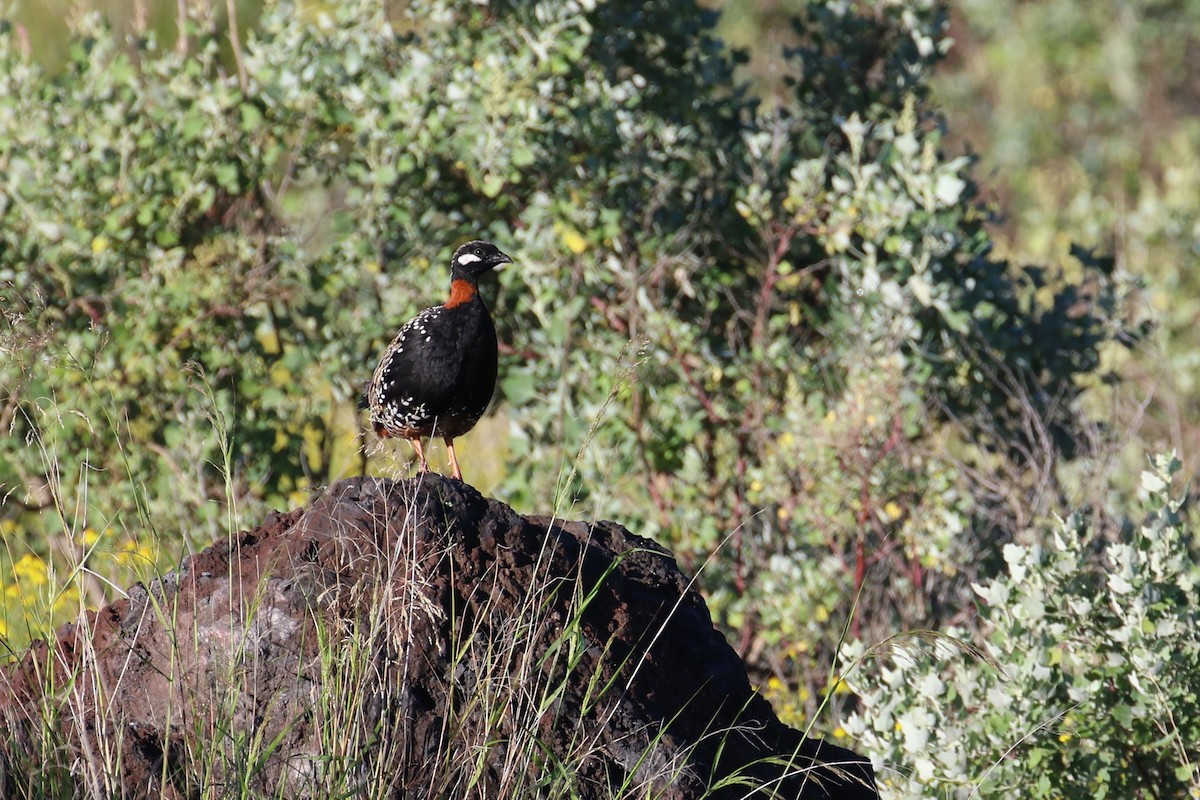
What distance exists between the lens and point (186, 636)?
353 cm

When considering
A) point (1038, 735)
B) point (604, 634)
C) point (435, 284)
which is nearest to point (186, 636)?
point (604, 634)

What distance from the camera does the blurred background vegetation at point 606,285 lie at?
6445 millimetres

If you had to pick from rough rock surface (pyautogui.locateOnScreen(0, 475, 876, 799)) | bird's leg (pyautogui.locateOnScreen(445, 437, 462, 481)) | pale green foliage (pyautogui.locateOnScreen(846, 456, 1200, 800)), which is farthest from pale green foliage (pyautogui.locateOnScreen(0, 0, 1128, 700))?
rough rock surface (pyautogui.locateOnScreen(0, 475, 876, 799))

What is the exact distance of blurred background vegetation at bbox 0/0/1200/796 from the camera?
6445mm

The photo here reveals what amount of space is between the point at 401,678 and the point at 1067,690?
2088 millimetres

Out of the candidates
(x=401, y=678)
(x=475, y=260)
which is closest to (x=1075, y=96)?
(x=475, y=260)

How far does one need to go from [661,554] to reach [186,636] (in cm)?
132

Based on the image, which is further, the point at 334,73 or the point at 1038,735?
the point at 334,73

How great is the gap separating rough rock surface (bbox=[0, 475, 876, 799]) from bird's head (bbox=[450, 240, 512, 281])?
1.83 meters

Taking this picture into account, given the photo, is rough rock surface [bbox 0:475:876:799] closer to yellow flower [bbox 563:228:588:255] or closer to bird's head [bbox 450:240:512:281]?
bird's head [bbox 450:240:512:281]

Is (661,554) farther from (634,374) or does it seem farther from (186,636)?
(186,636)

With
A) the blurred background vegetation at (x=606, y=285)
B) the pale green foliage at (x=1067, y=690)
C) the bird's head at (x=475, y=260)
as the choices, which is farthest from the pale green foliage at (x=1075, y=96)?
the pale green foliage at (x=1067, y=690)

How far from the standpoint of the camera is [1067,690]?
4.35m

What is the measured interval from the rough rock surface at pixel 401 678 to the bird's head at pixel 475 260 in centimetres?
183
